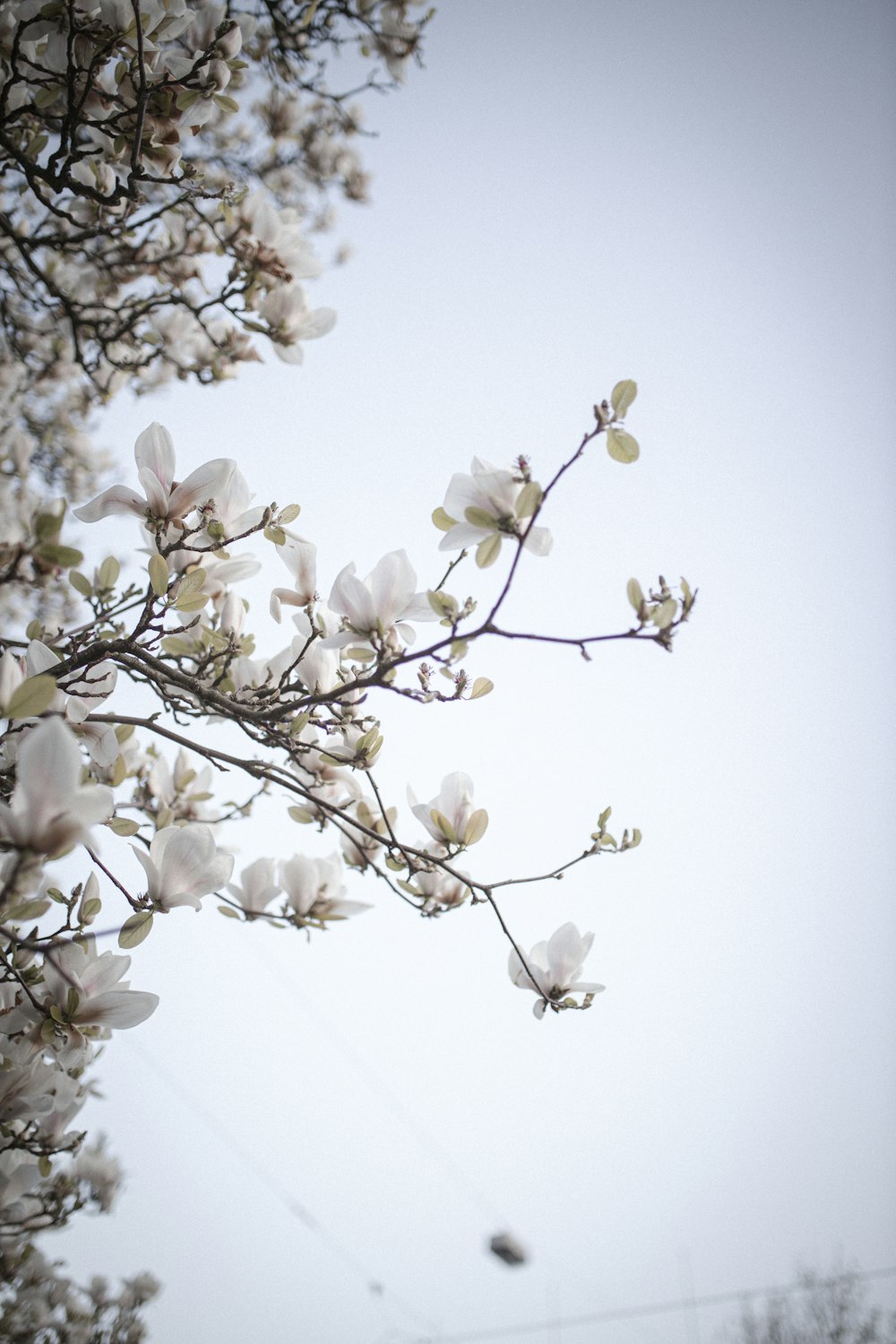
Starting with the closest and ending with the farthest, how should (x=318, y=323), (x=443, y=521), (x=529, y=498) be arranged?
(x=529, y=498), (x=443, y=521), (x=318, y=323)

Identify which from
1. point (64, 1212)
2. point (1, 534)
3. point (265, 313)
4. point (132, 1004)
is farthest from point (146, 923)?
point (265, 313)

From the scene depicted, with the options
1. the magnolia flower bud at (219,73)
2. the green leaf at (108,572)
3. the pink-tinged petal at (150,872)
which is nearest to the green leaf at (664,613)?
the pink-tinged petal at (150,872)

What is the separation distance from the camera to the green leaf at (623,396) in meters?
0.84

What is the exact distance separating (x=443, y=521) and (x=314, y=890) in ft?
2.24

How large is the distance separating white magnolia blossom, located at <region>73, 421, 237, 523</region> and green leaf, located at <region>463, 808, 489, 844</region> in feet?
1.79

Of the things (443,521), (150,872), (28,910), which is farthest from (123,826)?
(443,521)

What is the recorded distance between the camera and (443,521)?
36.7 inches

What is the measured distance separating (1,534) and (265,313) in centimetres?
69

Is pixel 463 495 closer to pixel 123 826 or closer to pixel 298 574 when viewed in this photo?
pixel 298 574

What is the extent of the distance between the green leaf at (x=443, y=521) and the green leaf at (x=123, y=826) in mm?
573

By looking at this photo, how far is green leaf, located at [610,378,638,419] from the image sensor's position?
33.1 inches

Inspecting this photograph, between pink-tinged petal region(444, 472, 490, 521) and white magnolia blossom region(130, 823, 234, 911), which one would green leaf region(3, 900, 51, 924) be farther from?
pink-tinged petal region(444, 472, 490, 521)

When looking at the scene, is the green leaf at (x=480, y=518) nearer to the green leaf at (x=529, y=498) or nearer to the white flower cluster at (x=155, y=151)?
the green leaf at (x=529, y=498)

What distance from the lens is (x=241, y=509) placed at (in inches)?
39.9
